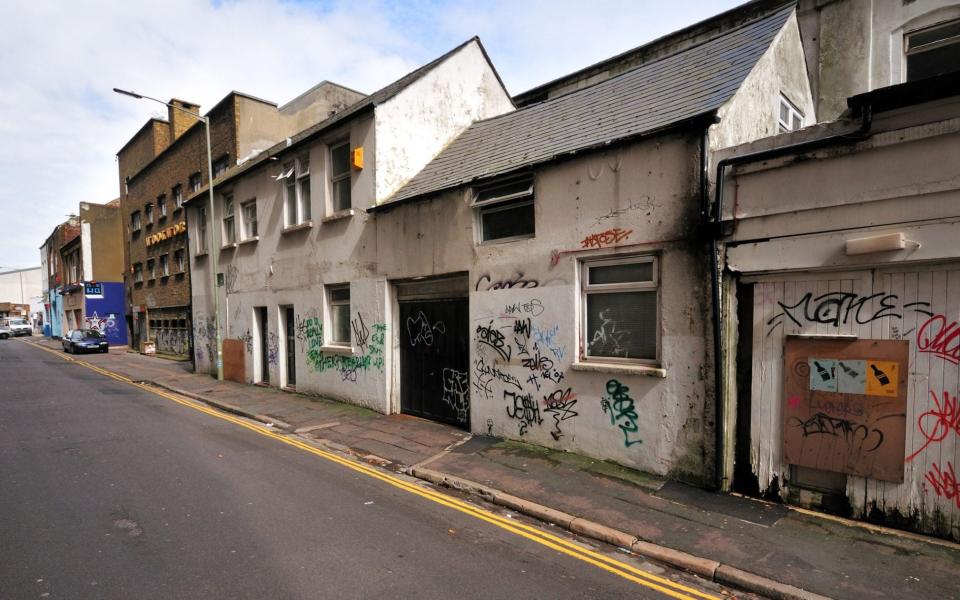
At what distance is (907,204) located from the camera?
4.61m

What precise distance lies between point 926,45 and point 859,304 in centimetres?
870

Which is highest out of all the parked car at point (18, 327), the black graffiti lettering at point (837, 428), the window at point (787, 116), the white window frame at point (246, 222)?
the window at point (787, 116)

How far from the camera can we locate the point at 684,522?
5.04 m

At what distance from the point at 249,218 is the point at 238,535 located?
41.2 feet

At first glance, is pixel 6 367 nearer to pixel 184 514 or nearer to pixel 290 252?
pixel 290 252

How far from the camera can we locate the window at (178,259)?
79.9 ft

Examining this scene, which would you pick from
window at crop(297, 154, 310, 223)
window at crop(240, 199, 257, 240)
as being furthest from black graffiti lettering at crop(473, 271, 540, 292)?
window at crop(240, 199, 257, 240)

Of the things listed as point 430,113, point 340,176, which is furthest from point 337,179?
point 430,113

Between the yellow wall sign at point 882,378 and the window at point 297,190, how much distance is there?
11859 mm

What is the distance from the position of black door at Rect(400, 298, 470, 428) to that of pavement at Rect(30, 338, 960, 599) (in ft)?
2.23

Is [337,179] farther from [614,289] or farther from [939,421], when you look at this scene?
[939,421]

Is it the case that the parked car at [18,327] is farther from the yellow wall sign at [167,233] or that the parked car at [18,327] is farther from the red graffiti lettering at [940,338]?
the red graffiti lettering at [940,338]

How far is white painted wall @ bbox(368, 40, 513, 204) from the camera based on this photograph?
416 inches

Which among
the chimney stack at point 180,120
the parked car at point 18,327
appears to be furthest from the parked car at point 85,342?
the parked car at point 18,327
